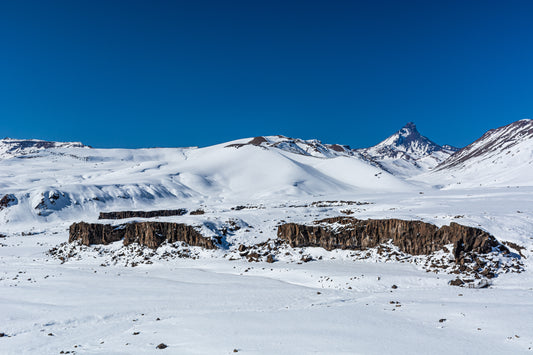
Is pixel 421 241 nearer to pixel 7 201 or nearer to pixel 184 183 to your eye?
pixel 7 201

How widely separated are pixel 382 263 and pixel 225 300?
1516 centimetres

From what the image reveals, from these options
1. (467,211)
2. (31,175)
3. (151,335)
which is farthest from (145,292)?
(31,175)

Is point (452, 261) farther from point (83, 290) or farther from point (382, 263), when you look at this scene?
point (83, 290)

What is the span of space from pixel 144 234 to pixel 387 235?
26076 mm

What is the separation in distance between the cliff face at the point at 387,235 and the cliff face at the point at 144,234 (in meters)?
9.57

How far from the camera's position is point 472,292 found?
2052cm

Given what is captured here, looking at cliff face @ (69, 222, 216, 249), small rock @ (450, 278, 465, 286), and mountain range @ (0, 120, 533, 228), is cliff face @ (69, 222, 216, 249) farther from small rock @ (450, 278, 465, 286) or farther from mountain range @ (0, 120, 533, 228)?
mountain range @ (0, 120, 533, 228)

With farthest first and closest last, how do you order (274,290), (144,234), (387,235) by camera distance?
(144,234) < (387,235) < (274,290)

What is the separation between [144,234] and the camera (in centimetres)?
3534

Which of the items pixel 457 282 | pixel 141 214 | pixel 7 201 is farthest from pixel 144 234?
pixel 7 201

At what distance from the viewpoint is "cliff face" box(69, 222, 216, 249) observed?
3428 centimetres

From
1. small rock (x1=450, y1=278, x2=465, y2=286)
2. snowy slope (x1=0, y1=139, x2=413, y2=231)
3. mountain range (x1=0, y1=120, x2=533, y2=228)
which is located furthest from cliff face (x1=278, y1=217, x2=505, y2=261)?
mountain range (x1=0, y1=120, x2=533, y2=228)

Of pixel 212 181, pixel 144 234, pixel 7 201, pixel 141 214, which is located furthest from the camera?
pixel 212 181

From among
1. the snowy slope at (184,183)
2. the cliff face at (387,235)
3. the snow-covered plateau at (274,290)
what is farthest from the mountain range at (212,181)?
the cliff face at (387,235)
